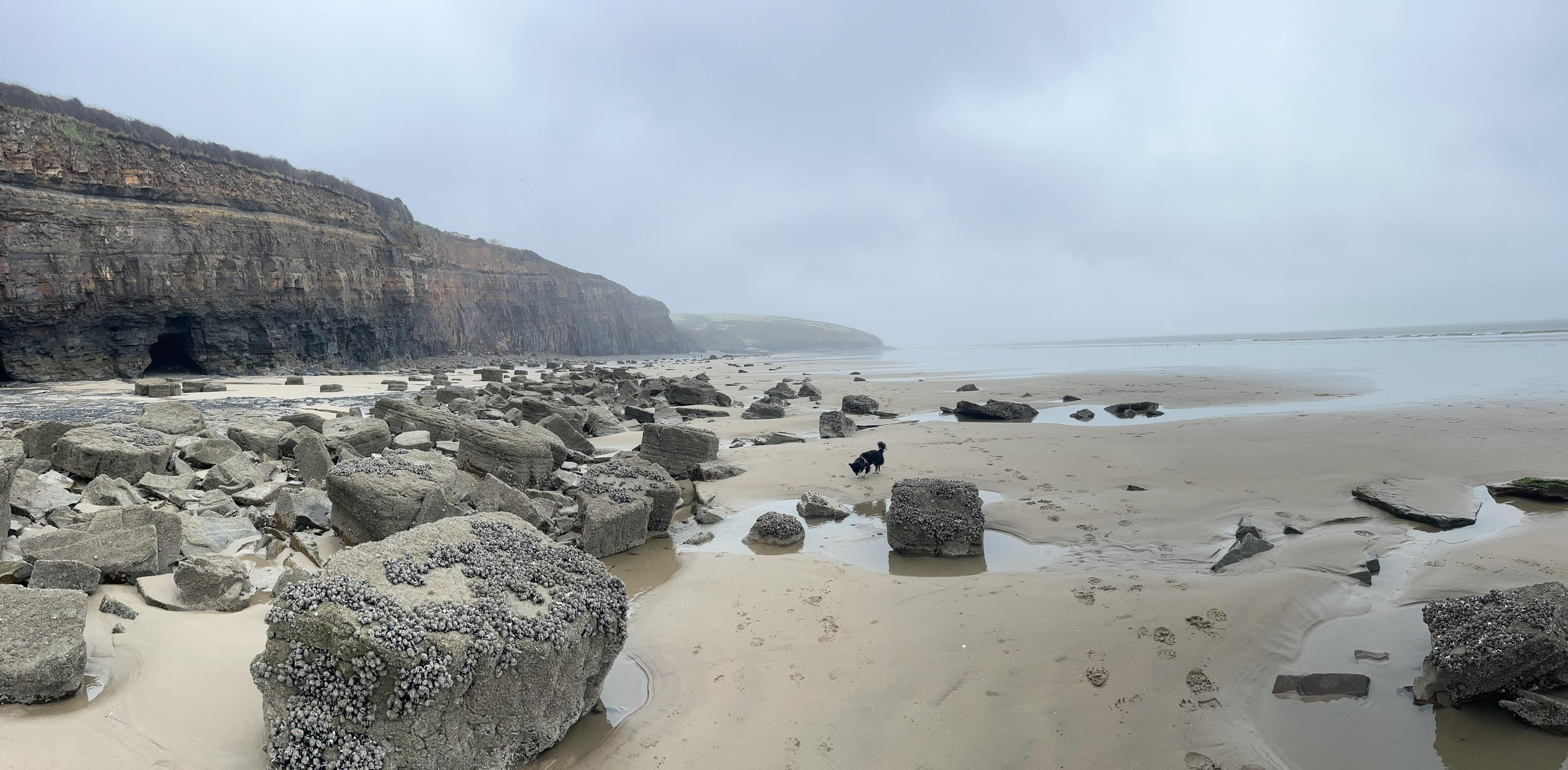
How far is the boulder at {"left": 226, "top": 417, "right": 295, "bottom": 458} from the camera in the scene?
10562 millimetres

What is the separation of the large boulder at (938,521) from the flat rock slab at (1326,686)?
3297 millimetres

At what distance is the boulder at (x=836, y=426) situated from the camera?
1631 cm

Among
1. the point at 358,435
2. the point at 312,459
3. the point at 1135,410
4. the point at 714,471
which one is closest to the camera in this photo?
the point at 312,459

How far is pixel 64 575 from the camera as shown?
4.98m

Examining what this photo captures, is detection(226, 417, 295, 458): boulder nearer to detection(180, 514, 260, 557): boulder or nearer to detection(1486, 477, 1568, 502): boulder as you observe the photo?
detection(180, 514, 260, 557): boulder

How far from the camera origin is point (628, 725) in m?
4.62

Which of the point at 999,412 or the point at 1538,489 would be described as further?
the point at 999,412

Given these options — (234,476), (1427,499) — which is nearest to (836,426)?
(1427,499)

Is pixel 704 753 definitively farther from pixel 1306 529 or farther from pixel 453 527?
pixel 1306 529

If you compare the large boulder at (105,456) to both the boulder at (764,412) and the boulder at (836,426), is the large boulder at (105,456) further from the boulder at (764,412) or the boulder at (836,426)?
the boulder at (764,412)

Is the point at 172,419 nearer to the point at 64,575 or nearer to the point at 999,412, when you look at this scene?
the point at 64,575

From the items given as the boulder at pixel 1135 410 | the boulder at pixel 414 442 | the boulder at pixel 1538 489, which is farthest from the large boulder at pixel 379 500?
the boulder at pixel 1135 410

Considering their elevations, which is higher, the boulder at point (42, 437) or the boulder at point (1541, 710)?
the boulder at point (42, 437)

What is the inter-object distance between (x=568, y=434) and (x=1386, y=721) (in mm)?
12425
